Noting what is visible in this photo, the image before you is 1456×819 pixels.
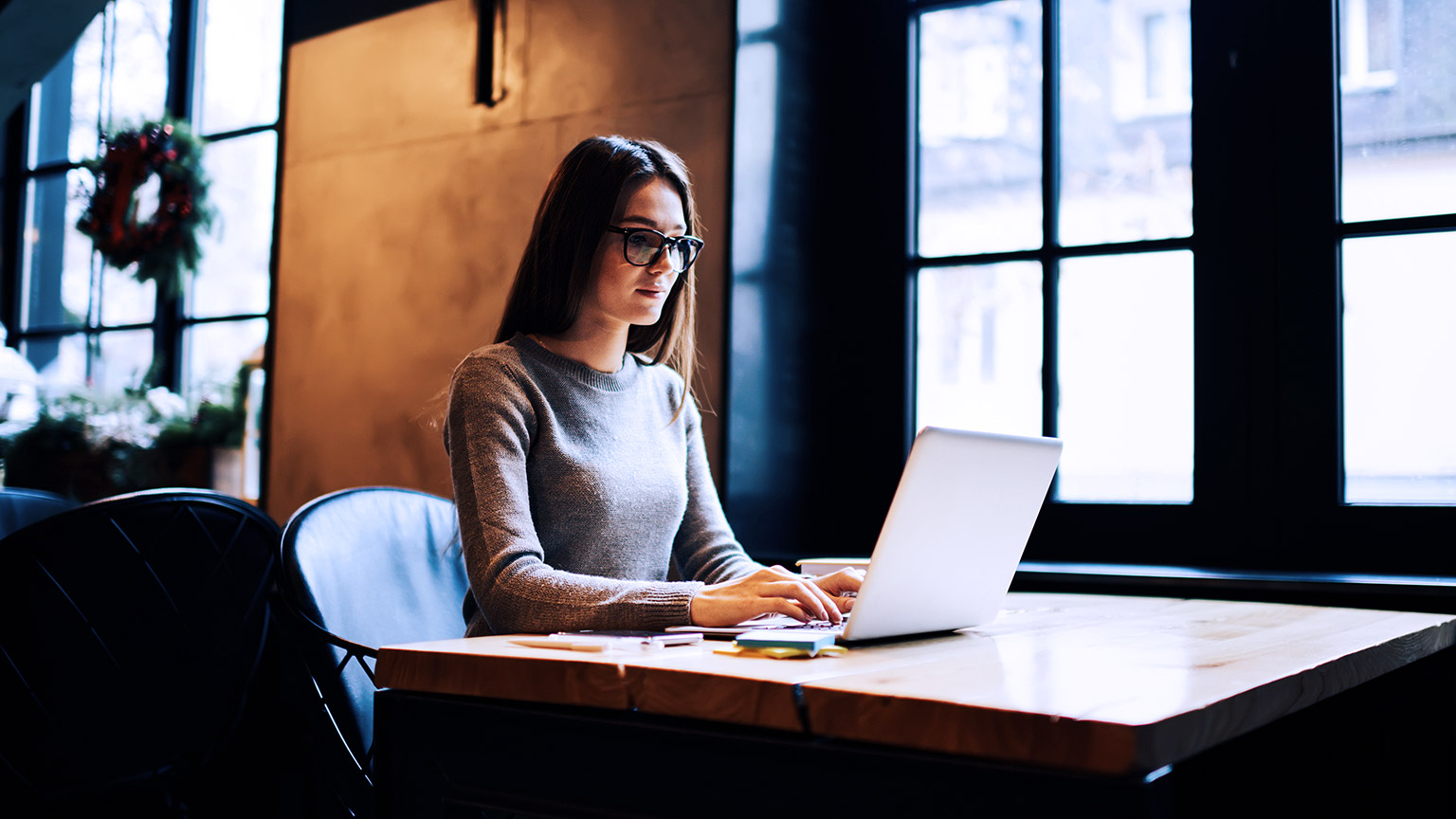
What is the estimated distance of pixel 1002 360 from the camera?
2.56 meters

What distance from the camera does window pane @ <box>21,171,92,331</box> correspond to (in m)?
4.19

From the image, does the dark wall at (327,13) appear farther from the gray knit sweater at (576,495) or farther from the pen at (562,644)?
the pen at (562,644)

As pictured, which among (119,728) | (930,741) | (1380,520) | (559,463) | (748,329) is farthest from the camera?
(748,329)

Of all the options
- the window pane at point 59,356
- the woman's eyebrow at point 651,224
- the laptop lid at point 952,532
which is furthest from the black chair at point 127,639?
the window pane at point 59,356

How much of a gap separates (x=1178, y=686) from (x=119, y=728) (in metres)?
1.63

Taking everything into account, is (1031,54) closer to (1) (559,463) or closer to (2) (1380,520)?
(2) (1380,520)

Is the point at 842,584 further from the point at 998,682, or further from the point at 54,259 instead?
the point at 54,259

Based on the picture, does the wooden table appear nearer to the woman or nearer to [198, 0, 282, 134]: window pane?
the woman

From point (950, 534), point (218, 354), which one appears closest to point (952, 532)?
point (950, 534)

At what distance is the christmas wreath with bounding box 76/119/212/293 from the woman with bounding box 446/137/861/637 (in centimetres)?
229

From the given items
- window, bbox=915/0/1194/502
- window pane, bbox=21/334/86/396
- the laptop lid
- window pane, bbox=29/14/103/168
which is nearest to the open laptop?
the laptop lid

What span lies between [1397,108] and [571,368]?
1600 millimetres

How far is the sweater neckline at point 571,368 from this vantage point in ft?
5.84

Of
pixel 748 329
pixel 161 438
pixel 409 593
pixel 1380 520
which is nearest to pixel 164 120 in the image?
pixel 161 438
